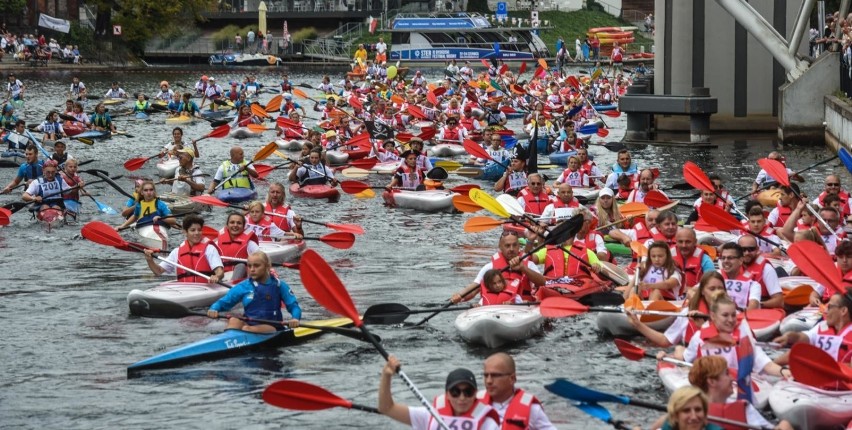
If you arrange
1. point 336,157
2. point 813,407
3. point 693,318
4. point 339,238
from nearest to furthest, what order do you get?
point 813,407 < point 693,318 < point 339,238 < point 336,157

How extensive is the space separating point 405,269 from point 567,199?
316cm

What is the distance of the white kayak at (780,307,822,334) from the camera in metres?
13.0

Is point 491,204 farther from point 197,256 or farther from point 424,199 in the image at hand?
point 424,199

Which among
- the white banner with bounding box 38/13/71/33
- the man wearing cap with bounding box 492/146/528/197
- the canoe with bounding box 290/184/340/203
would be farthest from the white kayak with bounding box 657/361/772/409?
the white banner with bounding box 38/13/71/33

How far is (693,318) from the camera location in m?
10.9

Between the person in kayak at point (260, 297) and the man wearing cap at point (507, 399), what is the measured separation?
4.38 meters

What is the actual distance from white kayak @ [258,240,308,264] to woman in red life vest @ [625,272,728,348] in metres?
8.27

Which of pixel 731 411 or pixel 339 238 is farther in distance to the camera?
pixel 339 238

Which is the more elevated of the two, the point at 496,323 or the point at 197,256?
the point at 197,256

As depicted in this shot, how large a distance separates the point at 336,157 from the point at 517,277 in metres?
19.1

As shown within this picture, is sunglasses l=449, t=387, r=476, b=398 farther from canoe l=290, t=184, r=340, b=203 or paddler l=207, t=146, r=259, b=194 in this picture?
canoe l=290, t=184, r=340, b=203

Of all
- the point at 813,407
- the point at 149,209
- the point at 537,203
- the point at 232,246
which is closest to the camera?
the point at 813,407

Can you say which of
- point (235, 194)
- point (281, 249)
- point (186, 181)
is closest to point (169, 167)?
point (186, 181)

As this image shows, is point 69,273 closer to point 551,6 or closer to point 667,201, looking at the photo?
point 667,201
